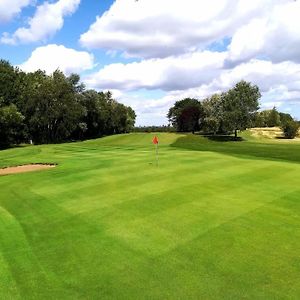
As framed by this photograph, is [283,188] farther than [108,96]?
No

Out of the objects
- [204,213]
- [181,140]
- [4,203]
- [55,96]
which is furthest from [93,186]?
[55,96]

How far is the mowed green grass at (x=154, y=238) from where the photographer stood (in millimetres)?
9891

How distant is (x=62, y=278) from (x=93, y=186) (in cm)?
1177

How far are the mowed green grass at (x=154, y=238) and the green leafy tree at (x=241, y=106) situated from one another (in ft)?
242

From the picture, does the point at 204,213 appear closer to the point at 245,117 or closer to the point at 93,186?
the point at 93,186

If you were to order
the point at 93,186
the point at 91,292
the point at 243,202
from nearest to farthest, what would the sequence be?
the point at 91,292 → the point at 243,202 → the point at 93,186

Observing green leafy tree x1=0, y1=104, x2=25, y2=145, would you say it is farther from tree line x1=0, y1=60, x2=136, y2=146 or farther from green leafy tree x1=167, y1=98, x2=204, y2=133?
green leafy tree x1=167, y1=98, x2=204, y2=133

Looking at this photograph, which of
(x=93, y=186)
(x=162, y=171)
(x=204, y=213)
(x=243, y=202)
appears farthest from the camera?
(x=162, y=171)

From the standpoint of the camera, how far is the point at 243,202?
1730 centimetres

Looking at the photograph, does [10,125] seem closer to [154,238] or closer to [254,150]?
[254,150]

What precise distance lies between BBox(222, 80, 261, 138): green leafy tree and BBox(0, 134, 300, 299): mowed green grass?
73.7 m

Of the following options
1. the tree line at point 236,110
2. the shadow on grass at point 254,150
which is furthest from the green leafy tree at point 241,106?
the shadow on grass at point 254,150

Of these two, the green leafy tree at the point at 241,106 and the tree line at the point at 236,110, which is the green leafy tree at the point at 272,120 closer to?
the tree line at the point at 236,110

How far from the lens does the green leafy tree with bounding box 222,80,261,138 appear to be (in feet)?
315
